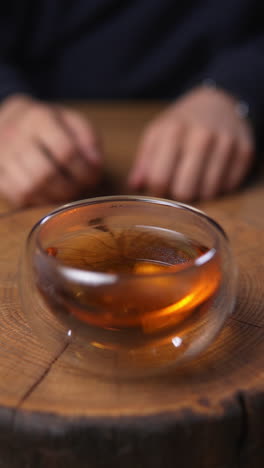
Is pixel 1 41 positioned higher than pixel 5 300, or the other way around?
pixel 1 41

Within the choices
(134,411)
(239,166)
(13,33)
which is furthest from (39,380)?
(13,33)

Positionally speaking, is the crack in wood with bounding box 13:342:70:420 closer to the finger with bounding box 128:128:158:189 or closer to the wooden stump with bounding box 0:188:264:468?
the wooden stump with bounding box 0:188:264:468

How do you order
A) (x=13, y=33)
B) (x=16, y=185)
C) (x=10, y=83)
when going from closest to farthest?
(x=16, y=185)
(x=10, y=83)
(x=13, y=33)

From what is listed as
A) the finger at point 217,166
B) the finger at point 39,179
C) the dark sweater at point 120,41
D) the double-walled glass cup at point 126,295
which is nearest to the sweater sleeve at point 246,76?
the dark sweater at point 120,41

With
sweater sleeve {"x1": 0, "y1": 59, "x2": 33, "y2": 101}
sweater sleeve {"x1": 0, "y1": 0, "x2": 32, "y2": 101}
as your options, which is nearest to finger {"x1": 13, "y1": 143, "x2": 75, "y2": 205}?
sweater sleeve {"x1": 0, "y1": 59, "x2": 33, "y2": 101}

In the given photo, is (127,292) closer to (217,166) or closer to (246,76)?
(217,166)

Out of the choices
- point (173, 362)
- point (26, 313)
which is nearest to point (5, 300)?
point (26, 313)

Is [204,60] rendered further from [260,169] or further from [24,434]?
[24,434]
